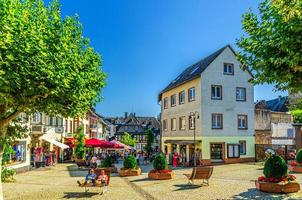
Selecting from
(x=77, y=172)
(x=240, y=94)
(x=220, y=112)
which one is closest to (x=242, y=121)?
(x=240, y=94)

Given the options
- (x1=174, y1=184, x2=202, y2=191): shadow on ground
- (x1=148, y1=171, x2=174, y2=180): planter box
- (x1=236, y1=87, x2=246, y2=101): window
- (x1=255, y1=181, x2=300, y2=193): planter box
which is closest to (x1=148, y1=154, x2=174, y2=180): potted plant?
(x1=148, y1=171, x2=174, y2=180): planter box

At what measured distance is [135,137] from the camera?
338 ft

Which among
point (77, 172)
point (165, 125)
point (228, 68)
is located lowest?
point (77, 172)

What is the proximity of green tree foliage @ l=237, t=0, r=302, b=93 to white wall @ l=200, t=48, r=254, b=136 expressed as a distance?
22908 millimetres

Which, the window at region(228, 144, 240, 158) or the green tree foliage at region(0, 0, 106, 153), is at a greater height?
the green tree foliage at region(0, 0, 106, 153)

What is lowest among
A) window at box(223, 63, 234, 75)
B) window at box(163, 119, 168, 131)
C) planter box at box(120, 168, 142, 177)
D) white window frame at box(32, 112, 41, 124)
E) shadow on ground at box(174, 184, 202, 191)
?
planter box at box(120, 168, 142, 177)

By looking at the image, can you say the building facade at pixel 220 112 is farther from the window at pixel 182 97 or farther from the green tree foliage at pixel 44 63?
the green tree foliage at pixel 44 63

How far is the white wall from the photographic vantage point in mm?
35594

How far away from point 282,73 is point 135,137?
9276 cm

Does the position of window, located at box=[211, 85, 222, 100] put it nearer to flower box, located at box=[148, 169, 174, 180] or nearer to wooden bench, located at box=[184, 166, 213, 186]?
flower box, located at box=[148, 169, 174, 180]

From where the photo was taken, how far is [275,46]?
1090 centimetres

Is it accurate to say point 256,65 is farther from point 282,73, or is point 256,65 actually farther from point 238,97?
point 238,97

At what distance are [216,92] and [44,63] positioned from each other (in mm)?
27517

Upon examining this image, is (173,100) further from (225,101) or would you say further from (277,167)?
(277,167)
